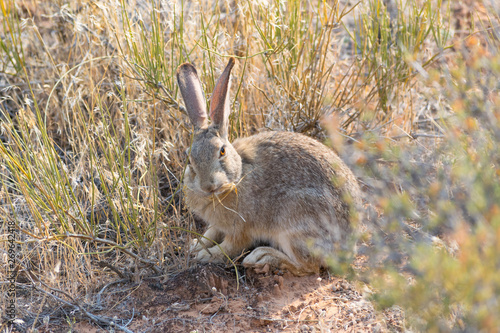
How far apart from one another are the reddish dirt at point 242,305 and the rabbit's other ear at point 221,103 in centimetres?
109

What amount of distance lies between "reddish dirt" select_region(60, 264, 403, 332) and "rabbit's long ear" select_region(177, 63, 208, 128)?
113cm

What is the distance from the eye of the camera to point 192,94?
3.81 metres

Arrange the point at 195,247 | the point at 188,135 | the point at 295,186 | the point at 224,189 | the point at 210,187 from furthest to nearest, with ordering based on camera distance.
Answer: the point at 188,135, the point at 195,247, the point at 295,186, the point at 224,189, the point at 210,187

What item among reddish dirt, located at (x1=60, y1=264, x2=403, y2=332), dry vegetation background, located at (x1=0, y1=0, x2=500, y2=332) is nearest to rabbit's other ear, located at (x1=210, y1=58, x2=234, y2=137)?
dry vegetation background, located at (x1=0, y1=0, x2=500, y2=332)

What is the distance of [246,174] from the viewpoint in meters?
3.96

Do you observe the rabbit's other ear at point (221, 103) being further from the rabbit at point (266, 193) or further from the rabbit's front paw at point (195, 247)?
the rabbit's front paw at point (195, 247)

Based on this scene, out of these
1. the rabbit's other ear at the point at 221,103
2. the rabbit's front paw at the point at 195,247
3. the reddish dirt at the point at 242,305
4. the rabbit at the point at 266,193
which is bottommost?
the reddish dirt at the point at 242,305

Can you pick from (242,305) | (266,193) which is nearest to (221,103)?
A: (266,193)

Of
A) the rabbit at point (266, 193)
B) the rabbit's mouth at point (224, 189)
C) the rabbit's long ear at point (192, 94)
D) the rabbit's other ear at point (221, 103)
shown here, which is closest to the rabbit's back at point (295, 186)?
the rabbit at point (266, 193)

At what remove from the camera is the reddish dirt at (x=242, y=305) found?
130 inches

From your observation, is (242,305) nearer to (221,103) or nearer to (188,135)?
(221,103)

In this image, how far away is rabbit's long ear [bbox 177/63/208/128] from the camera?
3.79 meters

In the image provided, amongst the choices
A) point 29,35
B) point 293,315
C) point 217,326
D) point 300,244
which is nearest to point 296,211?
point 300,244

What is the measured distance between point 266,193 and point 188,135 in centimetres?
102
